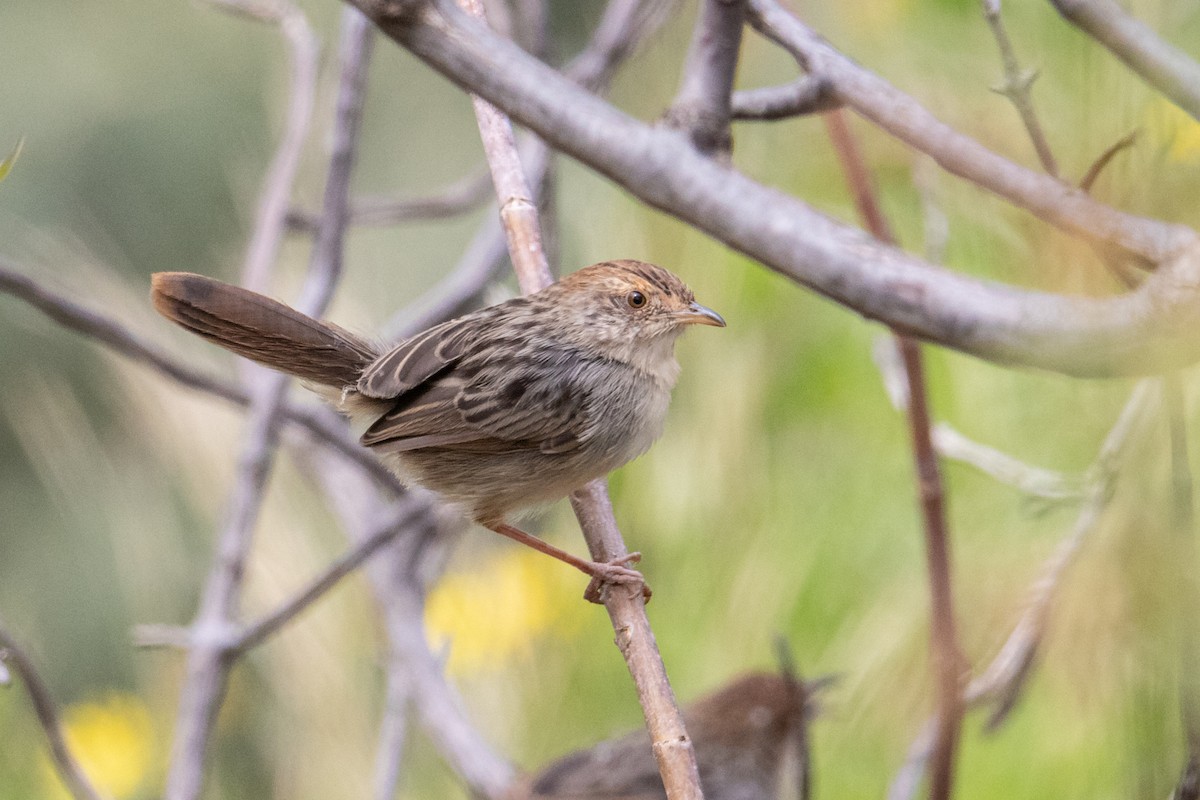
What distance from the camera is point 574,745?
3.82 meters

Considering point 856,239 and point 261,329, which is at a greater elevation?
point 261,329

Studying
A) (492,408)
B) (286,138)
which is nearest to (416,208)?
(286,138)

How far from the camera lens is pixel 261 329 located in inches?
107

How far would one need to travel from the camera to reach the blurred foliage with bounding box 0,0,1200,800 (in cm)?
148

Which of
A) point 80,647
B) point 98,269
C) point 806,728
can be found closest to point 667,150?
point 806,728

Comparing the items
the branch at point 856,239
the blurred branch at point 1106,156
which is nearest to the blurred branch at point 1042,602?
the blurred branch at point 1106,156

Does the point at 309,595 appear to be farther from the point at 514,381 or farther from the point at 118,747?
the point at 118,747

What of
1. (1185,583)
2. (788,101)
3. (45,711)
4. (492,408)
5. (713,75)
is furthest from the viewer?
(492,408)

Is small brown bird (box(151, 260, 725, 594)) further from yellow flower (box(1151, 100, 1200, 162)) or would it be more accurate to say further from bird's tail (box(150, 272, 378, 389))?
yellow flower (box(1151, 100, 1200, 162))

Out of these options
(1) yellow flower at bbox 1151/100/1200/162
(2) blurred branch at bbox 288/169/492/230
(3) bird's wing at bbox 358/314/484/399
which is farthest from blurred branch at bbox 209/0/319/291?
(1) yellow flower at bbox 1151/100/1200/162

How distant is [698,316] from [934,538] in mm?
1213

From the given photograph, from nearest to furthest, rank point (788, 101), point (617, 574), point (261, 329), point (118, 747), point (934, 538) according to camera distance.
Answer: point (788, 101), point (934, 538), point (617, 574), point (261, 329), point (118, 747)

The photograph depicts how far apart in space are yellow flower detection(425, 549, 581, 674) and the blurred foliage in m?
0.01

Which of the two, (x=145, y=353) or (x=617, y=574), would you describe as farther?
(x=145, y=353)
